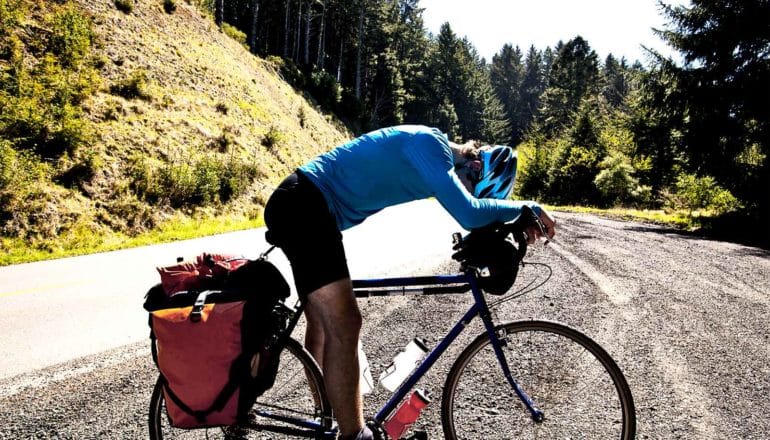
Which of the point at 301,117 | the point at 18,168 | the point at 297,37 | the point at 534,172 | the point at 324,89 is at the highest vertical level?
the point at 297,37

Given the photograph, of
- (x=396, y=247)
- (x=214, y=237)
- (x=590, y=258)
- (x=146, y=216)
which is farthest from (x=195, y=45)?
(x=590, y=258)

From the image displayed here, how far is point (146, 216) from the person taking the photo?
1352 cm

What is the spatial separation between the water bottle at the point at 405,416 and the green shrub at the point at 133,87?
18949 millimetres

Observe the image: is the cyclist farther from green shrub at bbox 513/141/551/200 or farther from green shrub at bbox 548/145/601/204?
green shrub at bbox 513/141/551/200

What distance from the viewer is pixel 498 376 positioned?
265cm

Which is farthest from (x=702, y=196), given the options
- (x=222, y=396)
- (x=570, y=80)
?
(x=570, y=80)

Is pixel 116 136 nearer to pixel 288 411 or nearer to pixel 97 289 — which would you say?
pixel 97 289

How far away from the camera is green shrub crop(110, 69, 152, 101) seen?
57.7ft

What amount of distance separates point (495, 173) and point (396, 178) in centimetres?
56

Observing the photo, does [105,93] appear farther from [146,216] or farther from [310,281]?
[310,281]

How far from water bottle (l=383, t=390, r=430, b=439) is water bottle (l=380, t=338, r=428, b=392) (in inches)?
4.5

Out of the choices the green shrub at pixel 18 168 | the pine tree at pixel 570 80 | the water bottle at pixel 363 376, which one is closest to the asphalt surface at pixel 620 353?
the water bottle at pixel 363 376

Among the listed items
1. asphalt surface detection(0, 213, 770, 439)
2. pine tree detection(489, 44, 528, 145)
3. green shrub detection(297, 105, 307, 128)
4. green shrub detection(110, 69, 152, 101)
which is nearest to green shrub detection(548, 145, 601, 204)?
green shrub detection(297, 105, 307, 128)

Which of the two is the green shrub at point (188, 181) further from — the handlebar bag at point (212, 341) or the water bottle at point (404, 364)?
the water bottle at point (404, 364)
